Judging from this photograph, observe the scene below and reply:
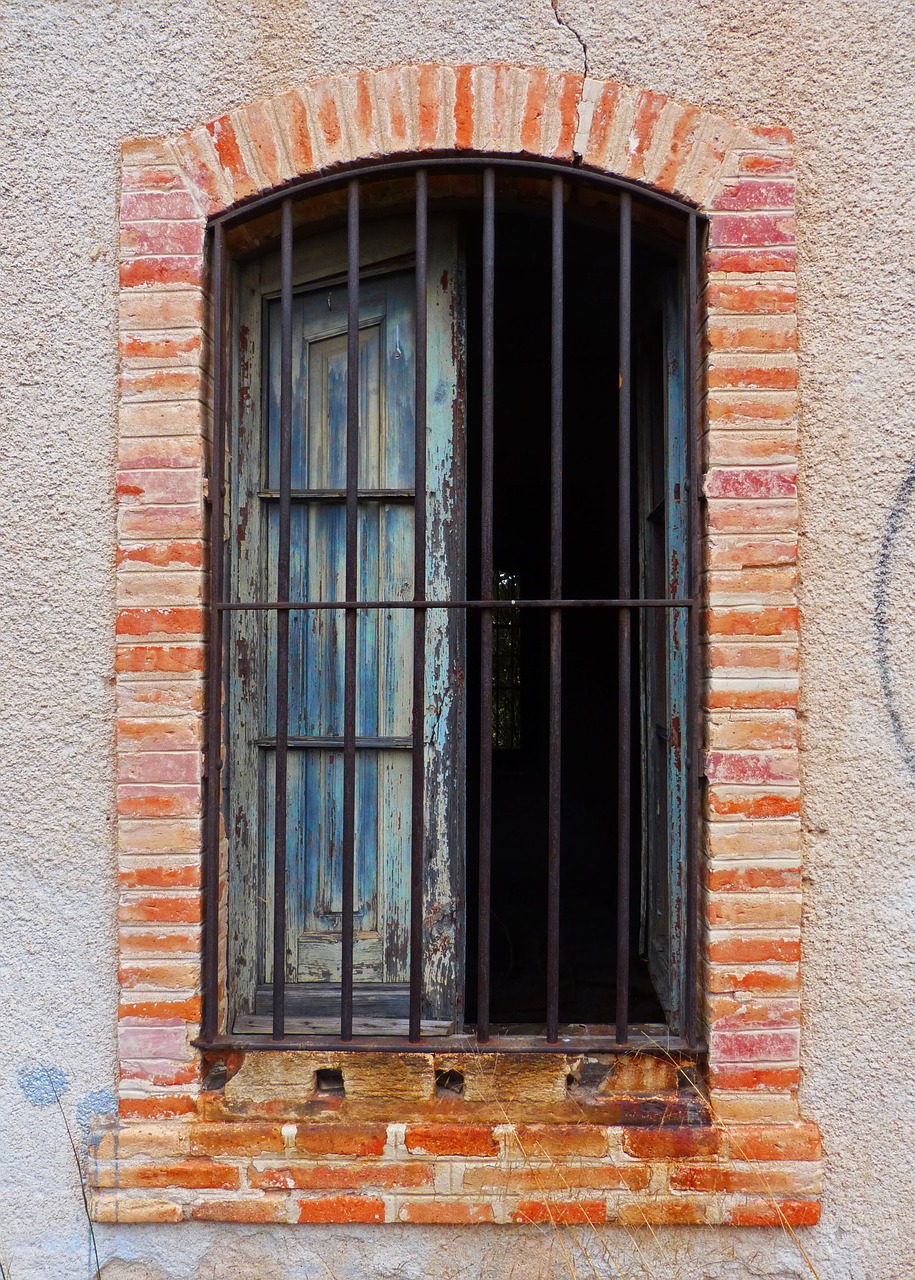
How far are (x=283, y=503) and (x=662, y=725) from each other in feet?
4.10

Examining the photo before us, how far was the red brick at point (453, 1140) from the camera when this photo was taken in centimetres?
198

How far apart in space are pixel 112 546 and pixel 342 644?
0.61 metres

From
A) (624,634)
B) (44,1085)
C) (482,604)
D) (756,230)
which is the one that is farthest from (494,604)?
(44,1085)

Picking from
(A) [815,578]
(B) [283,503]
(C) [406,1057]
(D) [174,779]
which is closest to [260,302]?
(B) [283,503]

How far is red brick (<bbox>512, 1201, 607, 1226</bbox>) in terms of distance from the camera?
6.37ft

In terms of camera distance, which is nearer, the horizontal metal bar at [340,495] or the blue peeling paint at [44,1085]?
the blue peeling paint at [44,1085]

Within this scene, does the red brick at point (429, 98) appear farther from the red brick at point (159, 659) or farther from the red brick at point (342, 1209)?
the red brick at point (342, 1209)

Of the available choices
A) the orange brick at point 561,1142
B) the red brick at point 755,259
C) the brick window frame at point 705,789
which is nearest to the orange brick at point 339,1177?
the brick window frame at point 705,789

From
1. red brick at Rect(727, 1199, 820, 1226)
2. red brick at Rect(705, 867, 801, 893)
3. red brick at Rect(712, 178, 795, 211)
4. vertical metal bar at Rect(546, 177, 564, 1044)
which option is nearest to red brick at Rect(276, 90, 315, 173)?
vertical metal bar at Rect(546, 177, 564, 1044)

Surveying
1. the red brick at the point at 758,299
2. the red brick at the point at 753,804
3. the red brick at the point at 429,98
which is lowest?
the red brick at the point at 753,804

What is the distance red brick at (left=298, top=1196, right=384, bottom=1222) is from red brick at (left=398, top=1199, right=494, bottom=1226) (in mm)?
61

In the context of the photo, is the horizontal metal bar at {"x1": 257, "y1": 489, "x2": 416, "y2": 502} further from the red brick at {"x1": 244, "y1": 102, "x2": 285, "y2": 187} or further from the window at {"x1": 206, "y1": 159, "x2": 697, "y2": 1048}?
the red brick at {"x1": 244, "y1": 102, "x2": 285, "y2": 187}

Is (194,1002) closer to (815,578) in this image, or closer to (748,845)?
(748,845)

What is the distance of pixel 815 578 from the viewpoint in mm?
2025
